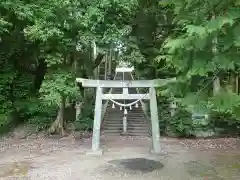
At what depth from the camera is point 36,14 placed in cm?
1045

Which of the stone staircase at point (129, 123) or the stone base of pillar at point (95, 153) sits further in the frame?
the stone staircase at point (129, 123)

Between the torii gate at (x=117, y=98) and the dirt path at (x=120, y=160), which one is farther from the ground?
the torii gate at (x=117, y=98)

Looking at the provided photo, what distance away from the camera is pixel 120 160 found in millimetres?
9359

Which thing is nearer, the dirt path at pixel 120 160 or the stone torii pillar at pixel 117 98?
the dirt path at pixel 120 160

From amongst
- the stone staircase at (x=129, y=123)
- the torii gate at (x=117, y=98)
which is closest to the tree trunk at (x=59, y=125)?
the stone staircase at (x=129, y=123)

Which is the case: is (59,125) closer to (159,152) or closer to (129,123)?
(129,123)

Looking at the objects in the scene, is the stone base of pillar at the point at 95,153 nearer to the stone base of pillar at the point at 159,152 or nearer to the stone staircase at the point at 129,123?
the stone base of pillar at the point at 159,152

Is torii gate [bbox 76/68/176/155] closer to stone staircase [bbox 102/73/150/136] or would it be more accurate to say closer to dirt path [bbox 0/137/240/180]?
dirt path [bbox 0/137/240/180]

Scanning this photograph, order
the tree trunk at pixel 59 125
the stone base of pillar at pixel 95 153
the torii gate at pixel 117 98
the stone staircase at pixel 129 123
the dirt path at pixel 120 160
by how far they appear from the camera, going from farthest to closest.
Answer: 1. the stone staircase at pixel 129 123
2. the tree trunk at pixel 59 125
3. the torii gate at pixel 117 98
4. the stone base of pillar at pixel 95 153
5. the dirt path at pixel 120 160

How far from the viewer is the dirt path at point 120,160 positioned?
7.91 meters

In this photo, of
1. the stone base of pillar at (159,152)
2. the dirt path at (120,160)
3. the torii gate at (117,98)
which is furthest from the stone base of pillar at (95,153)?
the stone base of pillar at (159,152)

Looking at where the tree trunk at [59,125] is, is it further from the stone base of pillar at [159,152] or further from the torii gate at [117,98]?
the stone base of pillar at [159,152]

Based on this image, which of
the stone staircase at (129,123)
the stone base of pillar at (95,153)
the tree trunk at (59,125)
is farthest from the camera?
the stone staircase at (129,123)

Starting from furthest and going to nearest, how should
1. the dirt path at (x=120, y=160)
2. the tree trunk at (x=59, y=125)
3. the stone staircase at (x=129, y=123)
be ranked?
the stone staircase at (x=129, y=123)
the tree trunk at (x=59, y=125)
the dirt path at (x=120, y=160)
